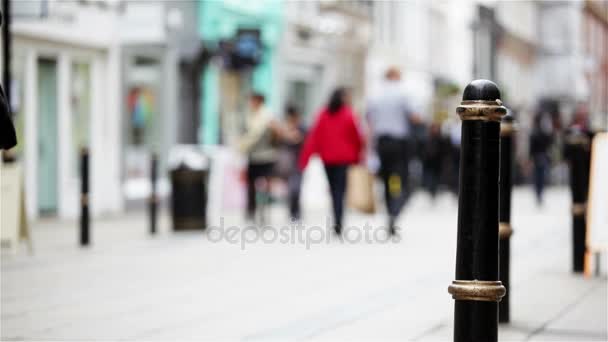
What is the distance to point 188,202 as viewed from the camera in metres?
14.9

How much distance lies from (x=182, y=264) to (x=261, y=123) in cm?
630

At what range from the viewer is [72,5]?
17.9 meters

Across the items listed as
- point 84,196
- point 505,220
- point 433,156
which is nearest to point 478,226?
point 505,220

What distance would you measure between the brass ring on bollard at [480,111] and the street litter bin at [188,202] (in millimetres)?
10874

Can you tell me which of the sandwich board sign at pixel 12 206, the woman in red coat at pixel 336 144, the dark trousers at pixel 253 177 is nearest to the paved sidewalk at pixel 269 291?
the sandwich board sign at pixel 12 206

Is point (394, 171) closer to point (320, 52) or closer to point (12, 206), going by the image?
point (12, 206)

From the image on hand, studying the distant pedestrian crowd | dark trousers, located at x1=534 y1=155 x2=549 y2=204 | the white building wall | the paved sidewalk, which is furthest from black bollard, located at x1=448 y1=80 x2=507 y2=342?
dark trousers, located at x1=534 y1=155 x2=549 y2=204

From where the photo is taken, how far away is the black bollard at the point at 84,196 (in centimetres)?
1184

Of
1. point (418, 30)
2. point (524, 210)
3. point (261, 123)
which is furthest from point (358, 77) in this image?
point (261, 123)

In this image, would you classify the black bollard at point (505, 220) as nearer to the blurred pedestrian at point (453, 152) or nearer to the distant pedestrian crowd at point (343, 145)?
the distant pedestrian crowd at point (343, 145)

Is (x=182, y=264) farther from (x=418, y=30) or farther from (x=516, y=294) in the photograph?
(x=418, y=30)

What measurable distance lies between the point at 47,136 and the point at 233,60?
5481mm

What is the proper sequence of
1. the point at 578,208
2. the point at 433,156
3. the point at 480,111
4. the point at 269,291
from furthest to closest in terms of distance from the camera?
the point at 433,156 < the point at 578,208 < the point at 269,291 < the point at 480,111

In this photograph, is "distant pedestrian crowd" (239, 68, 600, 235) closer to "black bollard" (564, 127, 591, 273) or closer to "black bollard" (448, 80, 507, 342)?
"black bollard" (564, 127, 591, 273)
